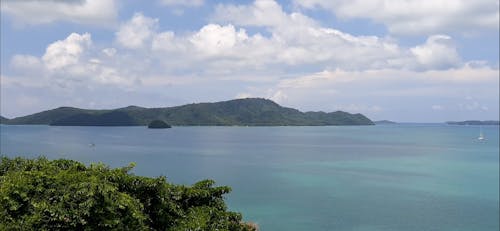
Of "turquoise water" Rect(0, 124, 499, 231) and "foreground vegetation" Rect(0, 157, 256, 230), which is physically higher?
"foreground vegetation" Rect(0, 157, 256, 230)

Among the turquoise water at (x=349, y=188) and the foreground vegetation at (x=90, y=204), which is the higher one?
the foreground vegetation at (x=90, y=204)

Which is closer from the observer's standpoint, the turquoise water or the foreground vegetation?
the foreground vegetation

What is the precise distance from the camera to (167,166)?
10331 centimetres

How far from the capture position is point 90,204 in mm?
17312

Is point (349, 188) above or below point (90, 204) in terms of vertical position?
below

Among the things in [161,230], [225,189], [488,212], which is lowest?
[488,212]

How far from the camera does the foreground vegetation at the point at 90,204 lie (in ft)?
56.4

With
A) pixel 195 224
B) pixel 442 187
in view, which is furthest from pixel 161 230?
pixel 442 187

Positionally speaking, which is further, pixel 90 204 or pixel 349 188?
pixel 349 188

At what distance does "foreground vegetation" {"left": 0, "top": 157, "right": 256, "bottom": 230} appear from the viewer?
17.2 m

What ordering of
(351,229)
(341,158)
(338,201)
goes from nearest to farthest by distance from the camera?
(351,229) < (338,201) < (341,158)

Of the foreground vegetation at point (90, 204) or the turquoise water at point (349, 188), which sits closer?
the foreground vegetation at point (90, 204)

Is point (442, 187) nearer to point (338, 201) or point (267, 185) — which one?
point (338, 201)

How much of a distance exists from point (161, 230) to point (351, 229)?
104ft
